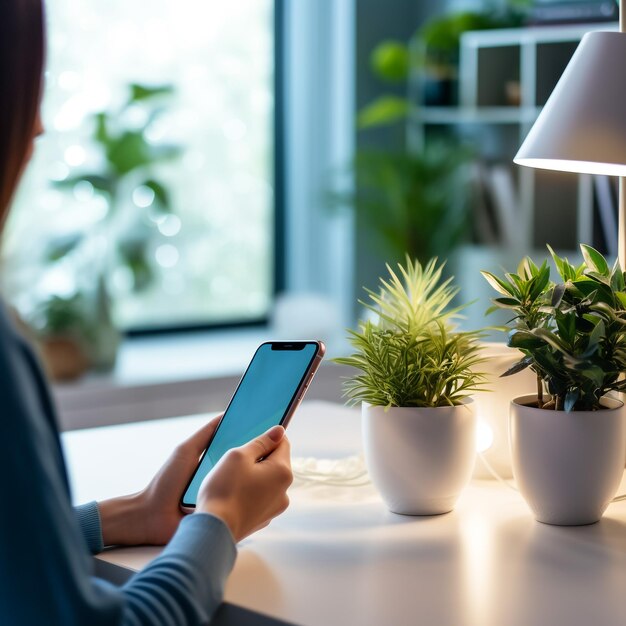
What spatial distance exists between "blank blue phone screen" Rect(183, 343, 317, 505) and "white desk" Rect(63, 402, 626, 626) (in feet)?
0.29

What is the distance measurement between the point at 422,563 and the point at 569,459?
19 cm

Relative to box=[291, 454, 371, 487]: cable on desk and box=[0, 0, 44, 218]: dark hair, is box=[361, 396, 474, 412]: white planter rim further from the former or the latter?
box=[0, 0, 44, 218]: dark hair

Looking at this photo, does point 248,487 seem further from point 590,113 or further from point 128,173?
point 128,173

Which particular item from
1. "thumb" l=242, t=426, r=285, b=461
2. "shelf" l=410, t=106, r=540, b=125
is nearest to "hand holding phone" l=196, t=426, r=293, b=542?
"thumb" l=242, t=426, r=285, b=461

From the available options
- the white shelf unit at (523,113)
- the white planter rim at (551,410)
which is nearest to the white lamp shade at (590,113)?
the white planter rim at (551,410)

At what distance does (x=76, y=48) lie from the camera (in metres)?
3.65

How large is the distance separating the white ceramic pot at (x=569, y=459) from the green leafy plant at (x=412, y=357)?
7 centimetres

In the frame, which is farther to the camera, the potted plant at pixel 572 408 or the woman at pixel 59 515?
the potted plant at pixel 572 408

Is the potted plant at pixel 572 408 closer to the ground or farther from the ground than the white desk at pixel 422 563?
farther from the ground

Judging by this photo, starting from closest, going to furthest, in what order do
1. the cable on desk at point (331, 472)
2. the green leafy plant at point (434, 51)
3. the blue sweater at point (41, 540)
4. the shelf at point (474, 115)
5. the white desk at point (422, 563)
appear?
the blue sweater at point (41, 540)
the white desk at point (422, 563)
the cable on desk at point (331, 472)
the shelf at point (474, 115)
the green leafy plant at point (434, 51)

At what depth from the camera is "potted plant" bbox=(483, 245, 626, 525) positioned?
1.01 meters

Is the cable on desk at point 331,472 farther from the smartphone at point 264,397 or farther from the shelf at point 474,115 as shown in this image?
the shelf at point 474,115

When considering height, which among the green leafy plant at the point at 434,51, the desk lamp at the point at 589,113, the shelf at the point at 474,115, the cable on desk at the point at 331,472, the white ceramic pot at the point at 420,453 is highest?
the green leafy plant at the point at 434,51

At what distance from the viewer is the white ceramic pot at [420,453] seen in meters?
1.05
